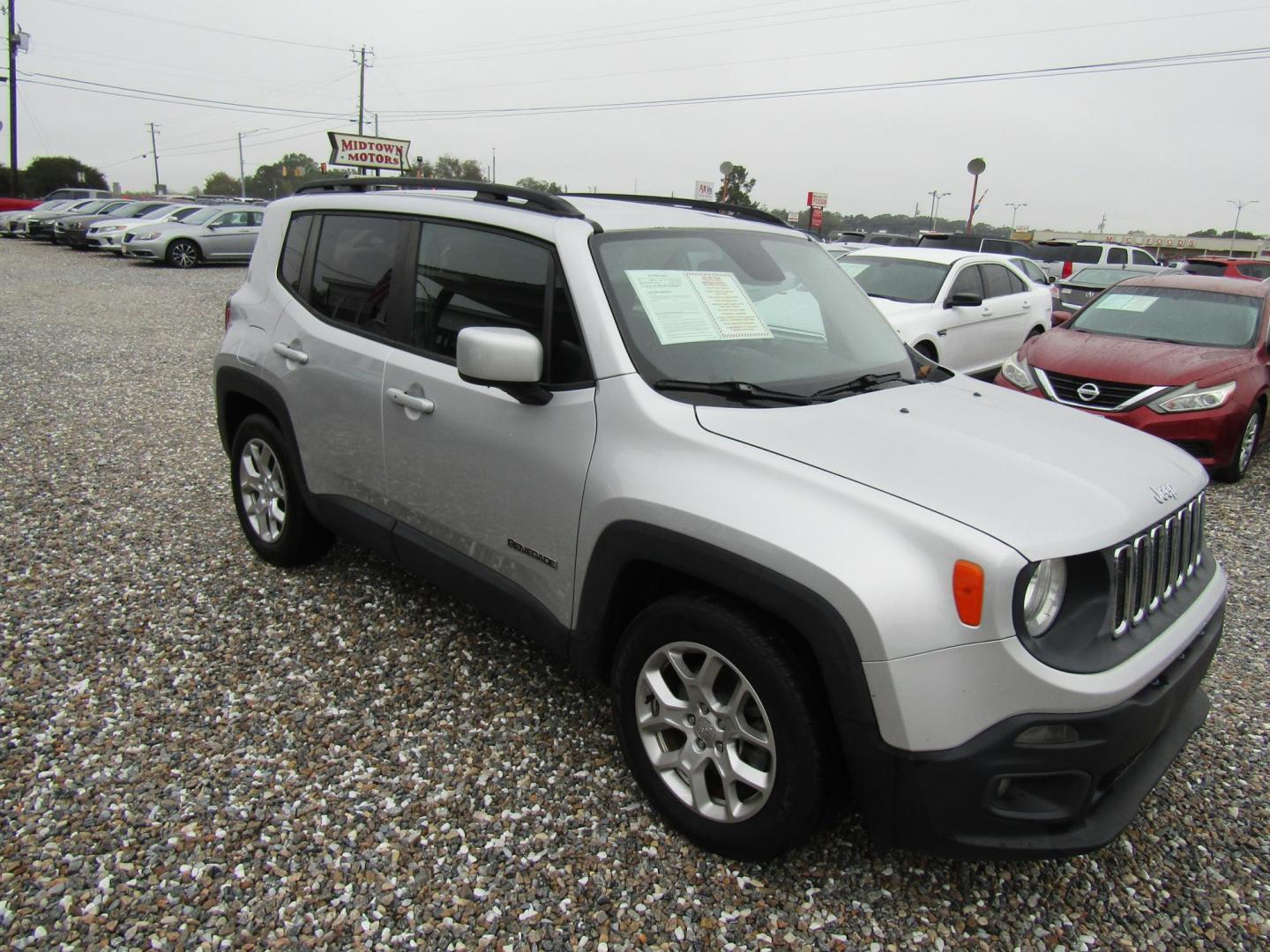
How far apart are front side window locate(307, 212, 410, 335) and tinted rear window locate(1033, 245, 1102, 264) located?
2136 centimetres

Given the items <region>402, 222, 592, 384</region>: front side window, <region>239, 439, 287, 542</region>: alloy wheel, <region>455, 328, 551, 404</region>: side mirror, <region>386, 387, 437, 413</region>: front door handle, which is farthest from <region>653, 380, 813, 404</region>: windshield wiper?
<region>239, 439, 287, 542</region>: alloy wheel

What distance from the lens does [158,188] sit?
294ft

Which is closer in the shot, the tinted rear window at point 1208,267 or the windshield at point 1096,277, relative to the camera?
the windshield at point 1096,277

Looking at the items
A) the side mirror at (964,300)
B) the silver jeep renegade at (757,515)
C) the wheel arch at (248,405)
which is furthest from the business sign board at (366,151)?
the silver jeep renegade at (757,515)

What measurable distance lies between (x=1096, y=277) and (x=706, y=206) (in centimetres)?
1340

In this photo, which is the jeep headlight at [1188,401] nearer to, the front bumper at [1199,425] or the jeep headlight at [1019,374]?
the front bumper at [1199,425]

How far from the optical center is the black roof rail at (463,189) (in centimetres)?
300

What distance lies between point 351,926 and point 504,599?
1101 mm

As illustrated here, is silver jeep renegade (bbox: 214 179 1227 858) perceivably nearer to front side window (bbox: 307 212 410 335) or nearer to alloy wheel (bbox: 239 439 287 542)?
front side window (bbox: 307 212 410 335)

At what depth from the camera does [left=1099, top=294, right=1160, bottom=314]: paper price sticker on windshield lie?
25.0 feet

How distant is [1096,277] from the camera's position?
47.9 ft

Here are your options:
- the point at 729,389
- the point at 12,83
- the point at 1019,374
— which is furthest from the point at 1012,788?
the point at 12,83

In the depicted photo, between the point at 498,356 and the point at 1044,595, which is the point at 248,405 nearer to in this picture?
the point at 498,356

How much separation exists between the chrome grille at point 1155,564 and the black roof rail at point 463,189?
6.52 ft
